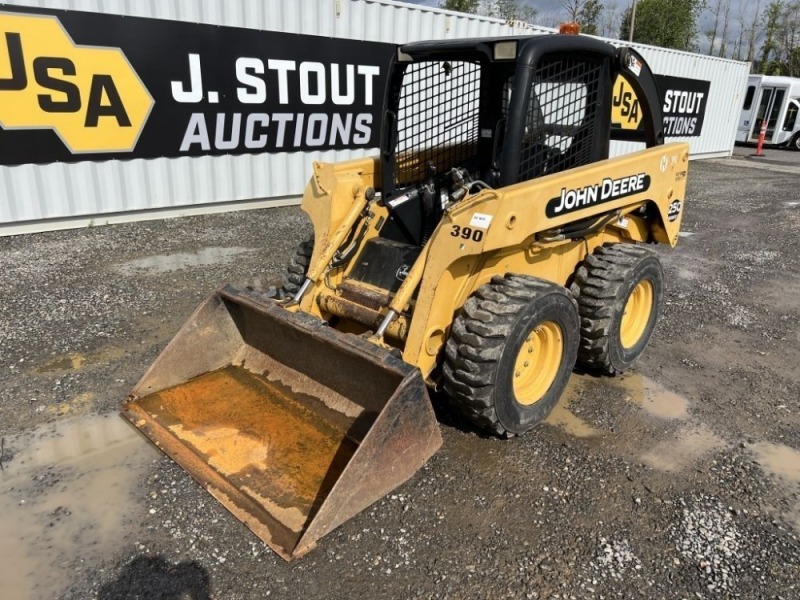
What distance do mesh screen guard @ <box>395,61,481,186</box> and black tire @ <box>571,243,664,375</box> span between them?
1154 mm

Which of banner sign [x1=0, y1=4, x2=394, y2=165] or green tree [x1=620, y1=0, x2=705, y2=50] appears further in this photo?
green tree [x1=620, y1=0, x2=705, y2=50]

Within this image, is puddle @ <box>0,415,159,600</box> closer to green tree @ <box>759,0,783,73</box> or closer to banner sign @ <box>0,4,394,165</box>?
banner sign @ <box>0,4,394,165</box>

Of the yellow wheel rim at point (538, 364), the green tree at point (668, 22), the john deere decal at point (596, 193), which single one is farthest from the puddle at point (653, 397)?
the green tree at point (668, 22)

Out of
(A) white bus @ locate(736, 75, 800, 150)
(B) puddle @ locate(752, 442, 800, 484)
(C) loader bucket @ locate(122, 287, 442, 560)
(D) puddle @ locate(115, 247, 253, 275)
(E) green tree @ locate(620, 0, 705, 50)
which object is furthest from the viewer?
(E) green tree @ locate(620, 0, 705, 50)

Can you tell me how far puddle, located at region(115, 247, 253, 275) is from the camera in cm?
642

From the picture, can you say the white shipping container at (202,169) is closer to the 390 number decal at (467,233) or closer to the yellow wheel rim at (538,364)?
the 390 number decal at (467,233)

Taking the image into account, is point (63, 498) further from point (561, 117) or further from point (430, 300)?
point (561, 117)

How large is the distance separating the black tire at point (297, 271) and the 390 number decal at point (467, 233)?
1.45 metres

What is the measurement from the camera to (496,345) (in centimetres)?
306

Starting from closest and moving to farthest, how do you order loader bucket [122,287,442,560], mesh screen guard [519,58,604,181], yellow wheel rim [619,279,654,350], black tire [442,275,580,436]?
loader bucket [122,287,442,560]
black tire [442,275,580,436]
mesh screen guard [519,58,604,181]
yellow wheel rim [619,279,654,350]

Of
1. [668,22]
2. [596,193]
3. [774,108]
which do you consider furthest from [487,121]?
[668,22]

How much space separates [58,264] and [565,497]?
581cm

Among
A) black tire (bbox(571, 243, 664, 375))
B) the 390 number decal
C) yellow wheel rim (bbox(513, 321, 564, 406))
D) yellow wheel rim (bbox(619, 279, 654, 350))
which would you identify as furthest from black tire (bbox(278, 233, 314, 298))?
yellow wheel rim (bbox(619, 279, 654, 350))

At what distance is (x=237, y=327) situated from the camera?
12.9 ft
